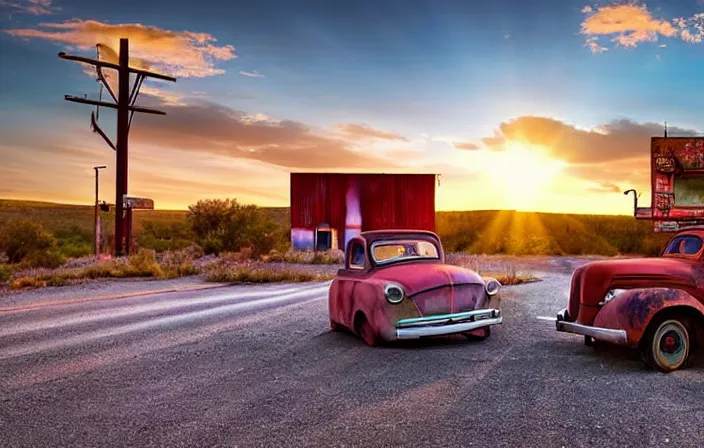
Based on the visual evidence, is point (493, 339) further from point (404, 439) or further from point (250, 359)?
point (404, 439)

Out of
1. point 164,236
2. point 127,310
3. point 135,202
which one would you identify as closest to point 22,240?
point 135,202

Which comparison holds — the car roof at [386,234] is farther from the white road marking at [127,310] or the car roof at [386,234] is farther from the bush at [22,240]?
the bush at [22,240]

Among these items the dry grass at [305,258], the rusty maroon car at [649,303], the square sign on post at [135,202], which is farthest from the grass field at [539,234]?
the rusty maroon car at [649,303]

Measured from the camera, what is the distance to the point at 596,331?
7.71m

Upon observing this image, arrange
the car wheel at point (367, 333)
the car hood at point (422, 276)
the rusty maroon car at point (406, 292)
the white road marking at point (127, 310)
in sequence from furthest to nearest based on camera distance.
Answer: the white road marking at point (127, 310) < the car wheel at point (367, 333) < the car hood at point (422, 276) < the rusty maroon car at point (406, 292)

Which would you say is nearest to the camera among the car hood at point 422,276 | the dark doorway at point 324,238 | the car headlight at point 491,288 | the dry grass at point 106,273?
the car hood at point 422,276

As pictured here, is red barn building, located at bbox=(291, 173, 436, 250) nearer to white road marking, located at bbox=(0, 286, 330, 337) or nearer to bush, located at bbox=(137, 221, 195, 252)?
bush, located at bbox=(137, 221, 195, 252)

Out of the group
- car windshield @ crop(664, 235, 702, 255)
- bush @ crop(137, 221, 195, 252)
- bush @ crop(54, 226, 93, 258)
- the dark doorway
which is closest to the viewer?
car windshield @ crop(664, 235, 702, 255)

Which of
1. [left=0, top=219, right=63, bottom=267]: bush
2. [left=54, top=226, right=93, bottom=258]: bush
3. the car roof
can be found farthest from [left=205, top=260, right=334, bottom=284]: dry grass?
[left=54, top=226, right=93, bottom=258]: bush

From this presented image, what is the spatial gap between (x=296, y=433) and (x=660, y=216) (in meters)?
21.4

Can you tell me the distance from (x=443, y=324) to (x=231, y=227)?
32.0 meters

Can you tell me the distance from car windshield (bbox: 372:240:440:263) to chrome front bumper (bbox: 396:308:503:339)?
1320 mm

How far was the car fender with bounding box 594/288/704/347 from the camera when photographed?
7.24 metres

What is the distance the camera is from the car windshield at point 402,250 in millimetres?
9644
